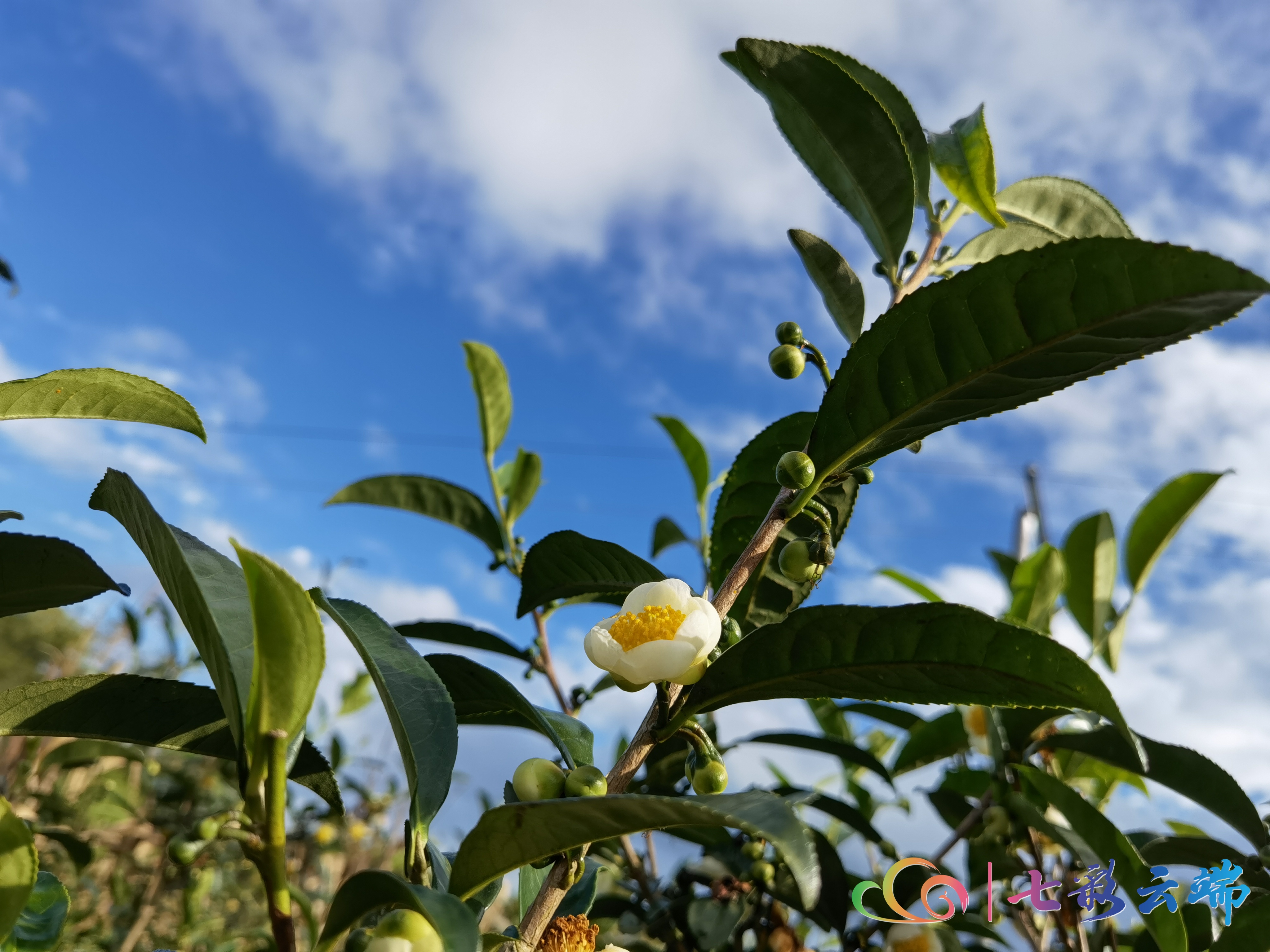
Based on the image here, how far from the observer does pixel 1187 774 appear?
1291 mm

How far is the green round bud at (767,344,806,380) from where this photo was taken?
925mm

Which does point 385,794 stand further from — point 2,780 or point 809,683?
point 809,683

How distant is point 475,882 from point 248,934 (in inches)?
57.8

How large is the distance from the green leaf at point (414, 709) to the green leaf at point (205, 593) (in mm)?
58

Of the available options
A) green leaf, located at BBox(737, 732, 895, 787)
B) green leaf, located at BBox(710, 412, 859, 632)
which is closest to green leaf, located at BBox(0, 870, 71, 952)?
green leaf, located at BBox(710, 412, 859, 632)

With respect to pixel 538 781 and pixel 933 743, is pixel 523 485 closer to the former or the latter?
pixel 933 743

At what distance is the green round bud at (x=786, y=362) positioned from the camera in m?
0.93

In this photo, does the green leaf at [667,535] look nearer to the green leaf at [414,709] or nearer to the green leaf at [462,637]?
the green leaf at [462,637]

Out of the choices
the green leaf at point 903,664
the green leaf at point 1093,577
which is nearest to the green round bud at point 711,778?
the green leaf at point 903,664

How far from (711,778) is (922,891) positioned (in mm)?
739

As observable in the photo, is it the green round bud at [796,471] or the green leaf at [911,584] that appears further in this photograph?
the green leaf at [911,584]

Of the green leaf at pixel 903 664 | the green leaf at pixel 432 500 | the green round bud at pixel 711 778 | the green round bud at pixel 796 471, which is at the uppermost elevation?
the green leaf at pixel 432 500

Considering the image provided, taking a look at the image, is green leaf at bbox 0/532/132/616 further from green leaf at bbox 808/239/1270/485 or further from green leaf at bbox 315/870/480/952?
green leaf at bbox 808/239/1270/485

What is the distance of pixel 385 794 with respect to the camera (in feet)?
13.3
